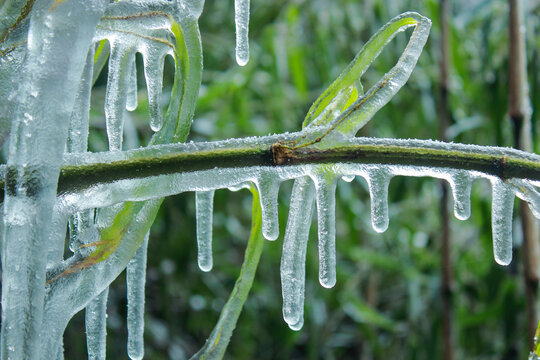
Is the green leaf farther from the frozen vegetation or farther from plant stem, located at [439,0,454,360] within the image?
plant stem, located at [439,0,454,360]

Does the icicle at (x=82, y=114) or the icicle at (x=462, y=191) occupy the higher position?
the icicle at (x=82, y=114)

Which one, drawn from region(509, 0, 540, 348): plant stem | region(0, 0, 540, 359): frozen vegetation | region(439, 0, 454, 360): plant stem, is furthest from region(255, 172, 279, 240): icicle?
region(439, 0, 454, 360): plant stem

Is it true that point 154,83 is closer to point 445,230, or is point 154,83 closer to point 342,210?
point 445,230

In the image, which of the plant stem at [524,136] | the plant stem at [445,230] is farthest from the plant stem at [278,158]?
the plant stem at [445,230]

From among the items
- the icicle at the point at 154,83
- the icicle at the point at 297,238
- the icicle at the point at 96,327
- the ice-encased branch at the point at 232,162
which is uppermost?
the icicle at the point at 154,83

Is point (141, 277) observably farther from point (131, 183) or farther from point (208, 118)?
point (208, 118)

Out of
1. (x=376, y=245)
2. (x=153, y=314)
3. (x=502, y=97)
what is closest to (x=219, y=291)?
(x=153, y=314)

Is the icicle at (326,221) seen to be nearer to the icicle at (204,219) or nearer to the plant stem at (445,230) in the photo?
the icicle at (204,219)
